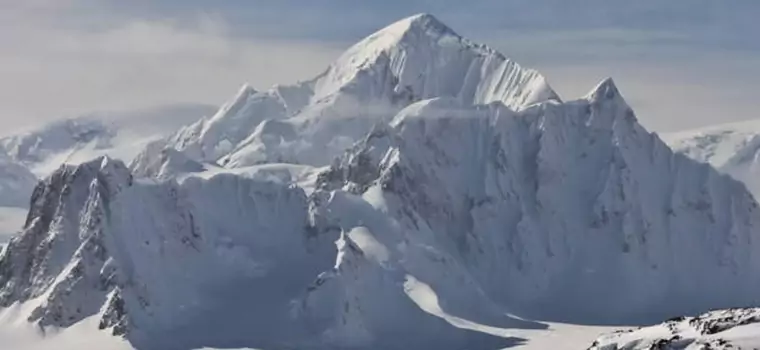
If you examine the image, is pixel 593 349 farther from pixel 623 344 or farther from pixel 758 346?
pixel 758 346

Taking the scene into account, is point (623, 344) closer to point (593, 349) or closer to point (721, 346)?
point (593, 349)

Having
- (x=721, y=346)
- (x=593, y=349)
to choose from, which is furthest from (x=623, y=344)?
(x=721, y=346)

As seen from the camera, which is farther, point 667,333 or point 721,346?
point 667,333

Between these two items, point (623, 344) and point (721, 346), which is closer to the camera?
point (721, 346)

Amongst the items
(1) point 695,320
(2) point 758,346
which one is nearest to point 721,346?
(2) point 758,346

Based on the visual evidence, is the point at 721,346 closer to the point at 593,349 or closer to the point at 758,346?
the point at 758,346
